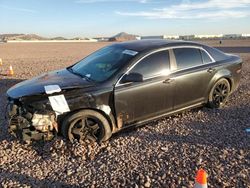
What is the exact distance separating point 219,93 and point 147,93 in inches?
87.2

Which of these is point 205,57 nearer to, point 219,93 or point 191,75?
point 191,75

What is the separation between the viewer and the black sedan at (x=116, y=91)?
4.81 meters

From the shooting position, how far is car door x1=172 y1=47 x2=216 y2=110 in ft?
19.4

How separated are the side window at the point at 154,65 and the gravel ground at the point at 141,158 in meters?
1.08

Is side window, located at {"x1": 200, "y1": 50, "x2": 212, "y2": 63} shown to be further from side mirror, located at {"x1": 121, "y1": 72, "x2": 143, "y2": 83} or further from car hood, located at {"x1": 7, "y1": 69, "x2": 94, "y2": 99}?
car hood, located at {"x1": 7, "y1": 69, "x2": 94, "y2": 99}

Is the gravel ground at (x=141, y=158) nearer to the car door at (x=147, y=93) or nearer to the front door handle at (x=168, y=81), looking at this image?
the car door at (x=147, y=93)

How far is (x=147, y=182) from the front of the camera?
150 inches

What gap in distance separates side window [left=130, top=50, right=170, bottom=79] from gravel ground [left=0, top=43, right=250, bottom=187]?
1.08m

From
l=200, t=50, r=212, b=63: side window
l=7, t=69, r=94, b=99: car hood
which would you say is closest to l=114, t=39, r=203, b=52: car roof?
l=200, t=50, r=212, b=63: side window

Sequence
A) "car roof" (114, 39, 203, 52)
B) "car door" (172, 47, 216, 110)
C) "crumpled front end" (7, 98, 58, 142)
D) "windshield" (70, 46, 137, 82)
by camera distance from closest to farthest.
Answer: "crumpled front end" (7, 98, 58, 142) → "windshield" (70, 46, 137, 82) → "car roof" (114, 39, 203, 52) → "car door" (172, 47, 216, 110)

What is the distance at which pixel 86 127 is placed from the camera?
16.5 ft

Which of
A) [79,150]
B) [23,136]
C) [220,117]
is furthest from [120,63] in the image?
[220,117]

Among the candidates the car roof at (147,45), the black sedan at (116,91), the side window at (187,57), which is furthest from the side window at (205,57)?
the car roof at (147,45)

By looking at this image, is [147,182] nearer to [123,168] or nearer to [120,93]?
[123,168]
